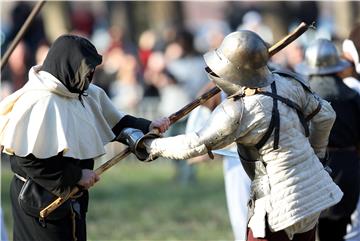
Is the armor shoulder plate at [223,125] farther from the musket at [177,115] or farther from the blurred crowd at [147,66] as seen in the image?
the blurred crowd at [147,66]

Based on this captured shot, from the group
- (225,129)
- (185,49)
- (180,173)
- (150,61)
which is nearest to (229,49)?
(225,129)

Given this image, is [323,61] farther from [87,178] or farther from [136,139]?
[87,178]

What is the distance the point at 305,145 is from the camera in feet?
23.2

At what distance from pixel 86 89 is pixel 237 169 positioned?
8.55 ft

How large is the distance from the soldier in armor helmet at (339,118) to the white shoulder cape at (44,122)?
251 centimetres

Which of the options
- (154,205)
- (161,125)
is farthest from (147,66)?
(161,125)

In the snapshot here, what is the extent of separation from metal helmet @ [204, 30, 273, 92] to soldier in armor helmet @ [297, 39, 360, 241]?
2283mm

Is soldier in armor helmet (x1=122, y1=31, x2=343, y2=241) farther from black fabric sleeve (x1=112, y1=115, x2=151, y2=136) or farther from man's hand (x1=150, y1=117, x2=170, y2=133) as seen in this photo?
black fabric sleeve (x1=112, y1=115, x2=151, y2=136)

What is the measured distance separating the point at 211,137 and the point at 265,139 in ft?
1.00

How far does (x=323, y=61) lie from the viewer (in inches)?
369

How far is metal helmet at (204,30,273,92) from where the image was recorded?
22.7 feet

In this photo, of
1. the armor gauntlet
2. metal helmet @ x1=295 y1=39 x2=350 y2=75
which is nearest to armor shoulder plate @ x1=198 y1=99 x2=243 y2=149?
the armor gauntlet

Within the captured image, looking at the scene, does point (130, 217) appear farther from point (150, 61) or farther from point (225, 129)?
point (150, 61)

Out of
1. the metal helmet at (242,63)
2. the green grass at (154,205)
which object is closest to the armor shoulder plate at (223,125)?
the metal helmet at (242,63)
